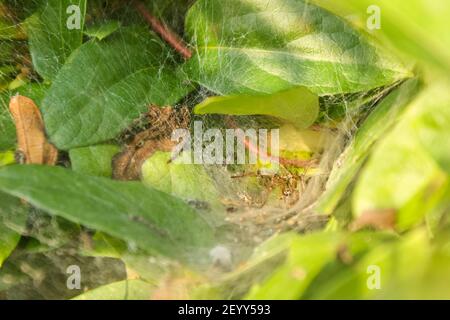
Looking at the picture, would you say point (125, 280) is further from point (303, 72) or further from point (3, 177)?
point (303, 72)

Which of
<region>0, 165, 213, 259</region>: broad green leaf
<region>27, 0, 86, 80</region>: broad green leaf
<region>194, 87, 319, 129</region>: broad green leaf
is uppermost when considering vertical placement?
<region>27, 0, 86, 80</region>: broad green leaf

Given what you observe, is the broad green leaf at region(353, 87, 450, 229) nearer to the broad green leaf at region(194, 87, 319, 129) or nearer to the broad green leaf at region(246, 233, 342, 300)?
the broad green leaf at region(246, 233, 342, 300)

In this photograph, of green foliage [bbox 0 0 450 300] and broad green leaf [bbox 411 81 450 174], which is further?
green foliage [bbox 0 0 450 300]

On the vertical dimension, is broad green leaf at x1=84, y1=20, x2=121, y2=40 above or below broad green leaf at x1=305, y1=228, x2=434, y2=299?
above

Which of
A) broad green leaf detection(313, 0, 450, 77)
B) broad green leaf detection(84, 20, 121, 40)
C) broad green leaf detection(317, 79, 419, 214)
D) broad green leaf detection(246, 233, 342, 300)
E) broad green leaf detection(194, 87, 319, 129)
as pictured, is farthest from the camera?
broad green leaf detection(84, 20, 121, 40)

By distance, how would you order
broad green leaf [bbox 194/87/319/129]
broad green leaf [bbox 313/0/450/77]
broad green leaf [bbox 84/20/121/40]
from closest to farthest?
broad green leaf [bbox 313/0/450/77] → broad green leaf [bbox 194/87/319/129] → broad green leaf [bbox 84/20/121/40]

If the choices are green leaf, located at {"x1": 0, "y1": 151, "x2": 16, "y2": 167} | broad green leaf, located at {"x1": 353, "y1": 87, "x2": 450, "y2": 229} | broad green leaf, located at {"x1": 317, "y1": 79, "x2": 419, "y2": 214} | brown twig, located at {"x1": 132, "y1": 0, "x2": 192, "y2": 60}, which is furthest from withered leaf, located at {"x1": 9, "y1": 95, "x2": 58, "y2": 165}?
broad green leaf, located at {"x1": 353, "y1": 87, "x2": 450, "y2": 229}

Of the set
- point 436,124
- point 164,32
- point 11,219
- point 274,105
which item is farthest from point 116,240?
point 436,124
